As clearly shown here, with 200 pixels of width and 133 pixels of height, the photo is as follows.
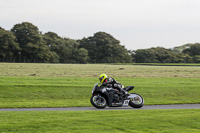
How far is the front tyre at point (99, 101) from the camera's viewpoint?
1633 centimetres

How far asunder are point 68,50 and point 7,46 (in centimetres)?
2431

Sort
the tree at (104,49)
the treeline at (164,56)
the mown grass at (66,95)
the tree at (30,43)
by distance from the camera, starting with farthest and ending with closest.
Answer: the treeline at (164,56) < the tree at (104,49) < the tree at (30,43) < the mown grass at (66,95)

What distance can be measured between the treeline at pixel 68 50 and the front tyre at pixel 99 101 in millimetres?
93214

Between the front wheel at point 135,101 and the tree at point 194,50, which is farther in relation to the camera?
the tree at point 194,50

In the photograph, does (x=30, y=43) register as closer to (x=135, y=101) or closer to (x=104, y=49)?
(x=104, y=49)

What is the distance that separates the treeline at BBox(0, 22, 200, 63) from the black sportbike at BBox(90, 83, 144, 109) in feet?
306

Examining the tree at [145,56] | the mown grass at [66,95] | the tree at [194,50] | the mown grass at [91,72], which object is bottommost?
the mown grass at [66,95]

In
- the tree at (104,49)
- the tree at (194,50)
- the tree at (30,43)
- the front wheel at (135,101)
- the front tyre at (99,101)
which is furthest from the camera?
the tree at (194,50)

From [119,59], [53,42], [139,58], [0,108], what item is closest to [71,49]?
[53,42]

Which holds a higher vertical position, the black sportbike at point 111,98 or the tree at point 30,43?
the tree at point 30,43

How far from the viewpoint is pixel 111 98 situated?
16516 mm

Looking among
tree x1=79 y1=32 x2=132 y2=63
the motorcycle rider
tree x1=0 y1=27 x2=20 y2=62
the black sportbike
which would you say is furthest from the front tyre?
tree x1=79 y1=32 x2=132 y2=63

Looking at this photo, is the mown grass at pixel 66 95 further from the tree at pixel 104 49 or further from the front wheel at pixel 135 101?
the tree at pixel 104 49

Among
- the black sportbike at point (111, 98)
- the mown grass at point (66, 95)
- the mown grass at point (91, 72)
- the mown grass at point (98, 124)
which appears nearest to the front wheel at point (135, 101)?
the black sportbike at point (111, 98)
